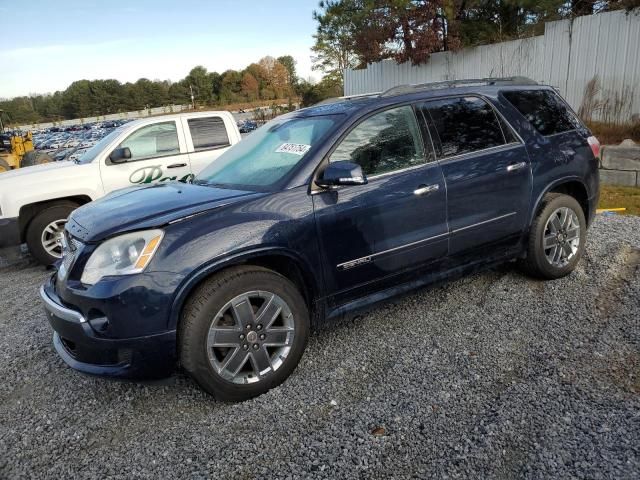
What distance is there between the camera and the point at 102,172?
21.7ft

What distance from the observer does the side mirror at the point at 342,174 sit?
123 inches

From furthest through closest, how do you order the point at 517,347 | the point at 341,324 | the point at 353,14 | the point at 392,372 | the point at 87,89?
the point at 87,89 → the point at 353,14 → the point at 341,324 → the point at 517,347 → the point at 392,372

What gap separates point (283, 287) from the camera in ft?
10.1

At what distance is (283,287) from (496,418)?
1.40 metres

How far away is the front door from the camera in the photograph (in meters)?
3.30

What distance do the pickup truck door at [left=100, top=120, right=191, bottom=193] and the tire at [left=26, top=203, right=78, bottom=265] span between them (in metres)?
0.62

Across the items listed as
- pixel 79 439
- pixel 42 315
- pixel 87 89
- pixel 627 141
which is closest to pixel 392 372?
pixel 79 439

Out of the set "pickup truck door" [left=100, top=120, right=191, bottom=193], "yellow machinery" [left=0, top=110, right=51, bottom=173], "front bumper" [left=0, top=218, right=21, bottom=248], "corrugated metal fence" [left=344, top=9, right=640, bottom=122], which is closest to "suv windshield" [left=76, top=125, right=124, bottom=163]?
"pickup truck door" [left=100, top=120, right=191, bottom=193]

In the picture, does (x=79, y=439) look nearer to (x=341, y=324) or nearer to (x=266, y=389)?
(x=266, y=389)

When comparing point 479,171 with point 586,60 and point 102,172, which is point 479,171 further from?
point 586,60

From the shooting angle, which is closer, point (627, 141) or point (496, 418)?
point (496, 418)

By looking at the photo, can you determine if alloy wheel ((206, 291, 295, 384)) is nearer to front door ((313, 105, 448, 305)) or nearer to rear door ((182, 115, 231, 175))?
front door ((313, 105, 448, 305))

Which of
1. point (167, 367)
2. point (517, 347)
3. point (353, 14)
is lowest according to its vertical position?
point (517, 347)

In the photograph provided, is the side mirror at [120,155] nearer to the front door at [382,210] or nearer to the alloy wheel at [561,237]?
the front door at [382,210]
